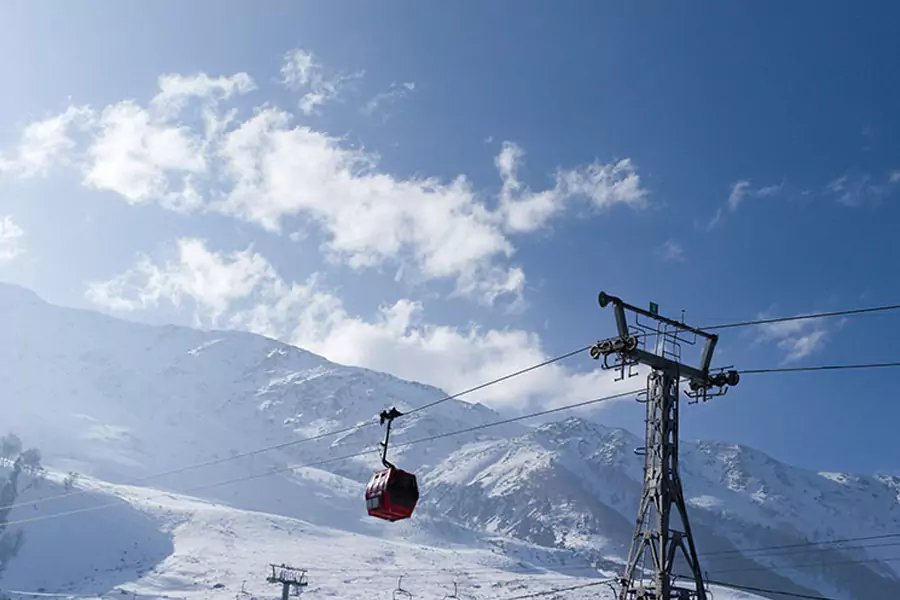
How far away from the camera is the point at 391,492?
110 feet

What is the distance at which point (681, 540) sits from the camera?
88.1ft

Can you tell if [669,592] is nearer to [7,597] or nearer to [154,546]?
[7,597]

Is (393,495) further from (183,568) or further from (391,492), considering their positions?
(183,568)

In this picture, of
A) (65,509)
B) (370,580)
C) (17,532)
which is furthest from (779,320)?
(65,509)

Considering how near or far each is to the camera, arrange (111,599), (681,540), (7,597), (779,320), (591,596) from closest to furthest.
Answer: (779,320), (681,540), (7,597), (111,599), (591,596)

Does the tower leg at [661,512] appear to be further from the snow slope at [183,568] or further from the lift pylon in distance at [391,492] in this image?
the snow slope at [183,568]

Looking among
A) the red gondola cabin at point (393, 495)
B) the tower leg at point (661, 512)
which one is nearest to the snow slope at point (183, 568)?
the red gondola cabin at point (393, 495)

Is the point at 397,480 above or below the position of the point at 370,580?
above

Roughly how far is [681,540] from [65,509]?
633ft

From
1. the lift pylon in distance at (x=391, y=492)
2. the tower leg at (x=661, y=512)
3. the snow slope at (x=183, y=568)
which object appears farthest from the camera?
the snow slope at (x=183, y=568)

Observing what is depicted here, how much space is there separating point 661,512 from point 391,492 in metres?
11.5

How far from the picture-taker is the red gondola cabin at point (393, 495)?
3350 centimetres

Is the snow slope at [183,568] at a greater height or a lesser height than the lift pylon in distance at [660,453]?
lesser

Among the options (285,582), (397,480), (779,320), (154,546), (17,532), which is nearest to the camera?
(779,320)
